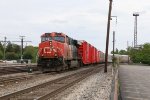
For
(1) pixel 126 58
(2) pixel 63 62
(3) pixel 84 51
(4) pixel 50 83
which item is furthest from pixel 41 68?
(1) pixel 126 58

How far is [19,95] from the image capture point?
14414mm

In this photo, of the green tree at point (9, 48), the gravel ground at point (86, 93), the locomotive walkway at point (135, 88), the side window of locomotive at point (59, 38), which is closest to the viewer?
the gravel ground at point (86, 93)

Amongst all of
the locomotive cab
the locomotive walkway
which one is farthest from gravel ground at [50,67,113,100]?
the locomotive cab

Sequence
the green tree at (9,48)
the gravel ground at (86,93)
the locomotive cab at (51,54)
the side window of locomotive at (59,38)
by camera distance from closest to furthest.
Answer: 1. the gravel ground at (86,93)
2. the locomotive cab at (51,54)
3. the side window of locomotive at (59,38)
4. the green tree at (9,48)

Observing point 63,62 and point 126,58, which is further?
point 126,58

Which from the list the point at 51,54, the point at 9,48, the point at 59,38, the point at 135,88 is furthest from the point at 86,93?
the point at 9,48

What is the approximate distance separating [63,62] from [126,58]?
320 ft

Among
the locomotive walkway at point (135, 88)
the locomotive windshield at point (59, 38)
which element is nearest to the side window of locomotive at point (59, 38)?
the locomotive windshield at point (59, 38)

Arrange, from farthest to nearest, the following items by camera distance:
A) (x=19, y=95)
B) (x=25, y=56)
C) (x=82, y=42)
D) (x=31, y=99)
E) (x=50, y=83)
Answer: (x=25, y=56)
(x=82, y=42)
(x=50, y=83)
(x=19, y=95)
(x=31, y=99)

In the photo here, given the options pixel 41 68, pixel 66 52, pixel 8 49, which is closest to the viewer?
pixel 41 68

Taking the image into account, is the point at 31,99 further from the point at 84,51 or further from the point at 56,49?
the point at 84,51

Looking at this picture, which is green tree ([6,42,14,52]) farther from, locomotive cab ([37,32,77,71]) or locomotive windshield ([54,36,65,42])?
locomotive cab ([37,32,77,71])

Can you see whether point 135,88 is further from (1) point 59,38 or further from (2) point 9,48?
(2) point 9,48

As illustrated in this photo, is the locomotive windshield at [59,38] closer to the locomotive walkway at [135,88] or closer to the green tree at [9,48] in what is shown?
the locomotive walkway at [135,88]
